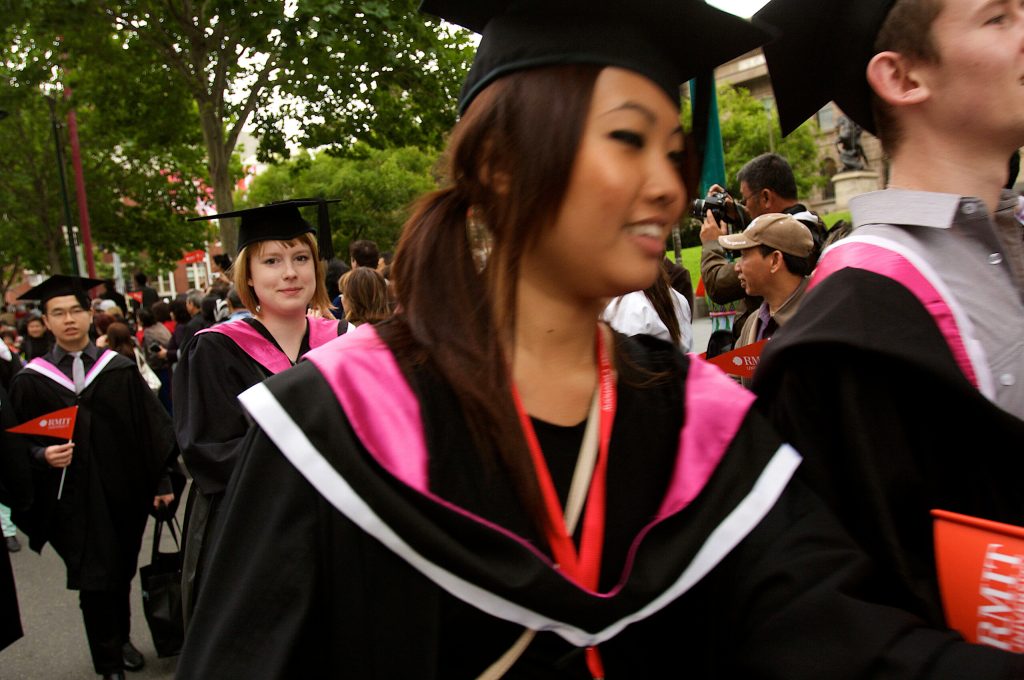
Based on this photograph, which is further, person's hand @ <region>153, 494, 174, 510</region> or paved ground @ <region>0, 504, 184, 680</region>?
person's hand @ <region>153, 494, 174, 510</region>

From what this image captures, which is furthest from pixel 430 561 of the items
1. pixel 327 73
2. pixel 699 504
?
pixel 327 73

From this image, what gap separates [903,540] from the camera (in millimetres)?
1463

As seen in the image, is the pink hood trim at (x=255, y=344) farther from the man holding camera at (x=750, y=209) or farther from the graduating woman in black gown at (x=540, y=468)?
the graduating woman in black gown at (x=540, y=468)

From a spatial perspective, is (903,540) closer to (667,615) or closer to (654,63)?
(667,615)

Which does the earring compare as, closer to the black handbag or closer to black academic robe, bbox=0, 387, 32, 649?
the black handbag

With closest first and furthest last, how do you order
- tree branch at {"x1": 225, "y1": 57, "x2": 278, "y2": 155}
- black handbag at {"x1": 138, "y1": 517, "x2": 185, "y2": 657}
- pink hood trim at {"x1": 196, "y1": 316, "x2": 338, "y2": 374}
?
pink hood trim at {"x1": 196, "y1": 316, "x2": 338, "y2": 374}, black handbag at {"x1": 138, "y1": 517, "x2": 185, "y2": 657}, tree branch at {"x1": 225, "y1": 57, "x2": 278, "y2": 155}

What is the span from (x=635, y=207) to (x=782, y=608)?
657 mm

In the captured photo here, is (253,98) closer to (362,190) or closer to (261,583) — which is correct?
(261,583)

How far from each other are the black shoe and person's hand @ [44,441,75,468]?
43.9 inches

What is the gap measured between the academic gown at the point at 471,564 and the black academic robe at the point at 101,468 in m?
4.34

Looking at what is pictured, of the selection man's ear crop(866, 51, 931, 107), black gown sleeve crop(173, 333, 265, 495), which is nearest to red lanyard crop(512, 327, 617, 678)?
man's ear crop(866, 51, 931, 107)

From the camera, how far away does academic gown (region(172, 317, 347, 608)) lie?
369 cm

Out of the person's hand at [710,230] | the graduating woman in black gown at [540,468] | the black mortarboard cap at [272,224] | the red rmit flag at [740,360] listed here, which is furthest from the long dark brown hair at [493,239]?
the person's hand at [710,230]

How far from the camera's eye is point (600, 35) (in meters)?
1.45
